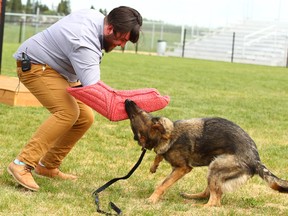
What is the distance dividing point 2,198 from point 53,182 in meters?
0.94

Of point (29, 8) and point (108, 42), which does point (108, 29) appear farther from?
point (29, 8)

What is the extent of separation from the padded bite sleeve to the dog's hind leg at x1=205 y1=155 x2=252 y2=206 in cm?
73

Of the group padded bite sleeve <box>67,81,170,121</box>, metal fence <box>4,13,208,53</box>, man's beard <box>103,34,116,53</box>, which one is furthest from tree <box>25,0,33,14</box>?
padded bite sleeve <box>67,81,170,121</box>

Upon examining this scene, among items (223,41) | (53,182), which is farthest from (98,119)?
(223,41)

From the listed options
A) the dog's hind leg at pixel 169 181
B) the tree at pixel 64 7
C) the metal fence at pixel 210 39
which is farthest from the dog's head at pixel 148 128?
the tree at pixel 64 7

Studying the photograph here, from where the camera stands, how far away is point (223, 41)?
4825 cm

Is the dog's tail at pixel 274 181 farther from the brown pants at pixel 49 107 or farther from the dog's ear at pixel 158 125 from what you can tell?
the brown pants at pixel 49 107

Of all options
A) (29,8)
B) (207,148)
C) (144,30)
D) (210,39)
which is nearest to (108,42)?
(207,148)

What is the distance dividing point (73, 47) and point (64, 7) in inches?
1972

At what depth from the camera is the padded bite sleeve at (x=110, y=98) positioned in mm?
5109

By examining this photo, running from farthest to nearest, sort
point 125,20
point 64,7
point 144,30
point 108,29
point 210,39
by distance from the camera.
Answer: point 64,7
point 210,39
point 144,30
point 108,29
point 125,20

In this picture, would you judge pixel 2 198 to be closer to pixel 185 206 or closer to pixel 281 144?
pixel 185 206

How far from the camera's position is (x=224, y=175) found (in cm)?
530

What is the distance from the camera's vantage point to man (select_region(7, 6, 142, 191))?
5191mm
